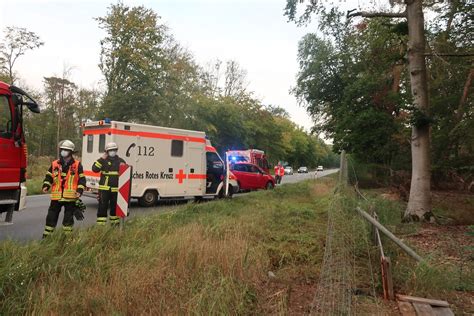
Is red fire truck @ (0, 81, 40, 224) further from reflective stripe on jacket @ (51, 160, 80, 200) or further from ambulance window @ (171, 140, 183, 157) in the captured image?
ambulance window @ (171, 140, 183, 157)

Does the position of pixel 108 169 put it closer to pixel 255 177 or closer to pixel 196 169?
pixel 196 169

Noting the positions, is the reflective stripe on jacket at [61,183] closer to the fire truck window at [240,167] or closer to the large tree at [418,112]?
the large tree at [418,112]

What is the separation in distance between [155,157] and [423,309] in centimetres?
950

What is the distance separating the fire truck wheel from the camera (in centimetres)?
1223

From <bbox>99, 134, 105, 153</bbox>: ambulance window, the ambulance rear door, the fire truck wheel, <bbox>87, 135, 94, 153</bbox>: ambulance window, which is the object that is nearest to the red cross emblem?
the ambulance rear door

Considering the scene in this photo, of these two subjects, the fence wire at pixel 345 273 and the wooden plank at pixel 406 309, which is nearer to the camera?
A: the fence wire at pixel 345 273

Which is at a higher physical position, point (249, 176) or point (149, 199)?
point (249, 176)

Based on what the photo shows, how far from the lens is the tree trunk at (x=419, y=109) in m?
9.97

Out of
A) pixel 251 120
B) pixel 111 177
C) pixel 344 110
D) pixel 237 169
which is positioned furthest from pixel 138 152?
pixel 251 120

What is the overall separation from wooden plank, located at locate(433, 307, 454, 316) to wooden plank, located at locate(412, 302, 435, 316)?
50 millimetres

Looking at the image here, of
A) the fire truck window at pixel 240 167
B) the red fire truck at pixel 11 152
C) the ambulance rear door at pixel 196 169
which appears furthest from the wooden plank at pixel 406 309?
the fire truck window at pixel 240 167

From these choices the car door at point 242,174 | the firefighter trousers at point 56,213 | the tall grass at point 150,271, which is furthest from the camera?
the car door at point 242,174

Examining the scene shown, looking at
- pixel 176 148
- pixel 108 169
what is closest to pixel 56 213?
pixel 108 169

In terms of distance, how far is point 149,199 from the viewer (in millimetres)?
12359
